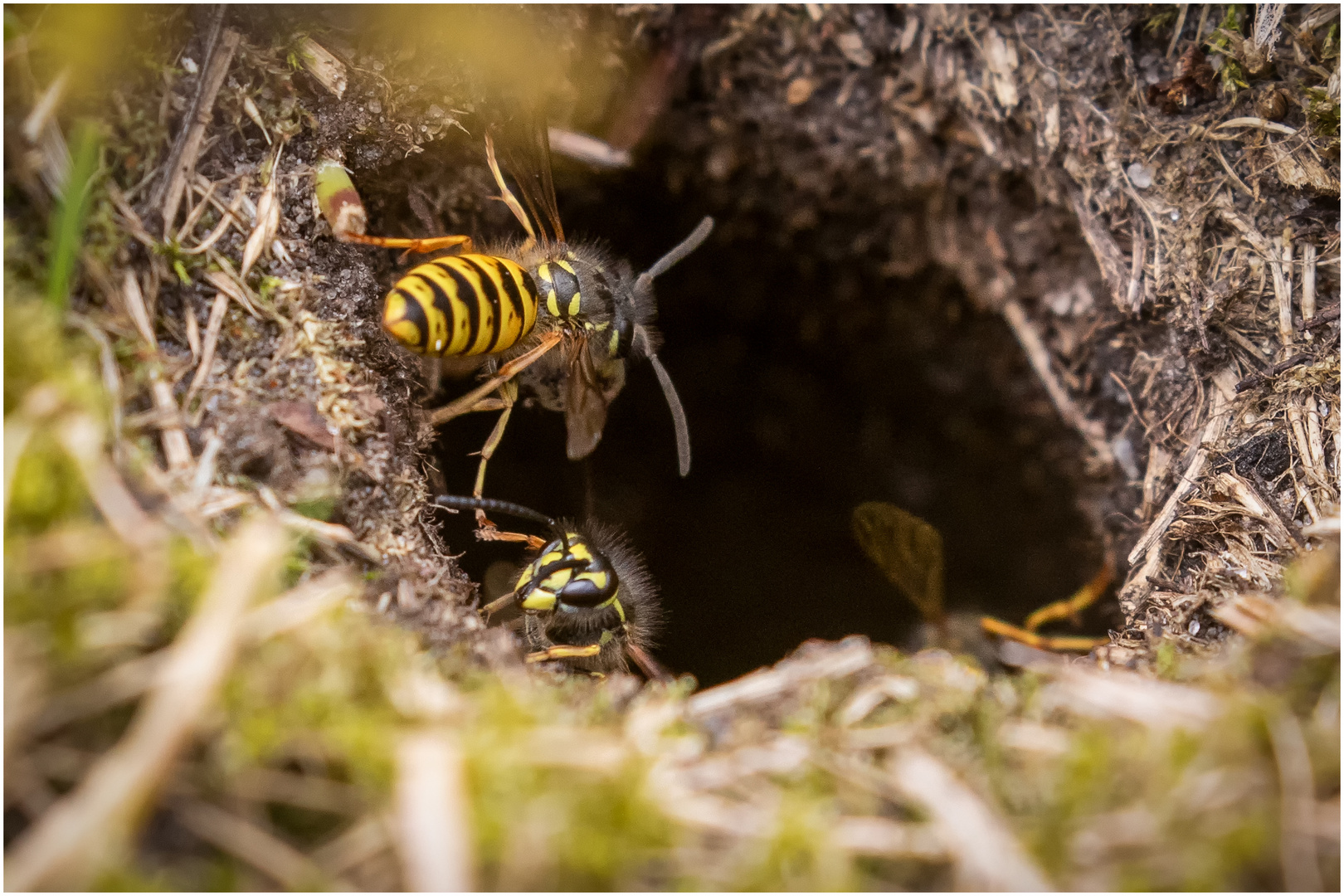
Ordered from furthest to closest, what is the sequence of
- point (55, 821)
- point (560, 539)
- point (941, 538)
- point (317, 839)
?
point (941, 538) → point (560, 539) → point (317, 839) → point (55, 821)

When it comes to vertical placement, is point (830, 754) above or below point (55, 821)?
below

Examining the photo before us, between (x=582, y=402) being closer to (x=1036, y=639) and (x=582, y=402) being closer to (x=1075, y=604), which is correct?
(x=1036, y=639)

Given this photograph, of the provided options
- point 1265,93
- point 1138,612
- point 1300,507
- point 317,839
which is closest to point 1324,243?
point 1265,93

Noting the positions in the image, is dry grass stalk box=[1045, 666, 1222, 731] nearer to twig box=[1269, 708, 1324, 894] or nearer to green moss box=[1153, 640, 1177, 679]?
twig box=[1269, 708, 1324, 894]

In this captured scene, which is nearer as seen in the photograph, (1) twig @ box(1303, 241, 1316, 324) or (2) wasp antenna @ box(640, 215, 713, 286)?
(1) twig @ box(1303, 241, 1316, 324)

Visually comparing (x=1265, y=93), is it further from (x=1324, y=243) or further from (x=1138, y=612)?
(x=1138, y=612)

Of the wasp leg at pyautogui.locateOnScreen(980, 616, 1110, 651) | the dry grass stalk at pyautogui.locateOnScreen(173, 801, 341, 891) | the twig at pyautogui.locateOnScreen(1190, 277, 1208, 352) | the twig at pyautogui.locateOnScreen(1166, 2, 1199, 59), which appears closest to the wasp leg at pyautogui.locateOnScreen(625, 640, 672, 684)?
the wasp leg at pyautogui.locateOnScreen(980, 616, 1110, 651)
